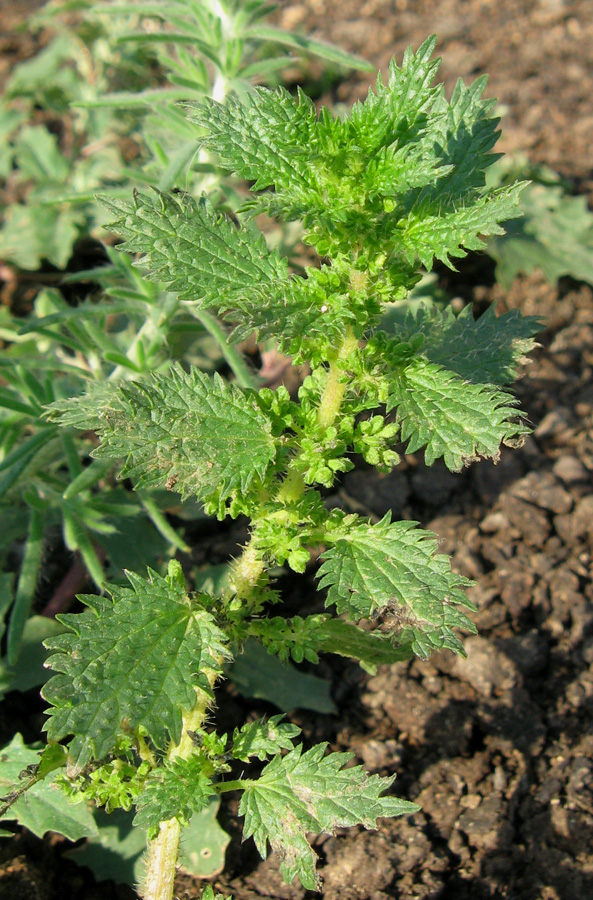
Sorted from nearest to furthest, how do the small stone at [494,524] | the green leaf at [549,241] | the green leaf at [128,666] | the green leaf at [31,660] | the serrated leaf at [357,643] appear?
the green leaf at [128,666] → the serrated leaf at [357,643] → the green leaf at [31,660] → the small stone at [494,524] → the green leaf at [549,241]

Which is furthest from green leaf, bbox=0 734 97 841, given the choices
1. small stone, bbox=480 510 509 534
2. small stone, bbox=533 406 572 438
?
small stone, bbox=533 406 572 438

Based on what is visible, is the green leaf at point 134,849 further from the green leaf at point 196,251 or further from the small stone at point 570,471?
the small stone at point 570,471

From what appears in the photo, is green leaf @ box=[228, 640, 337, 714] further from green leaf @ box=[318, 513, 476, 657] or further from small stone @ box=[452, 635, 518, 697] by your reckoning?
green leaf @ box=[318, 513, 476, 657]

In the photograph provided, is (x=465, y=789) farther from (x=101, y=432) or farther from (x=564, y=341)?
(x=564, y=341)

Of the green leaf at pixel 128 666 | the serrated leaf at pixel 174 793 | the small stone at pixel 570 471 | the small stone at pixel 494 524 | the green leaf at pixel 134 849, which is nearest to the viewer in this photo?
the green leaf at pixel 128 666

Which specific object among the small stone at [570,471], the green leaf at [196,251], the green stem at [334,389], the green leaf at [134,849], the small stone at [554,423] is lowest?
the green leaf at [134,849]

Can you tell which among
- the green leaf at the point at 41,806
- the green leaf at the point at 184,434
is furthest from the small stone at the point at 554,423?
the green leaf at the point at 41,806

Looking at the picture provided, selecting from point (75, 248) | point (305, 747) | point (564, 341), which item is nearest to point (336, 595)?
point (305, 747)
